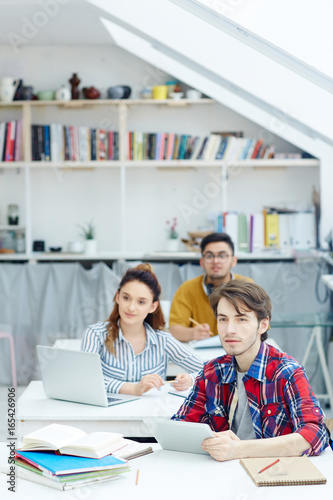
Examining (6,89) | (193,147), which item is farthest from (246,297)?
(6,89)

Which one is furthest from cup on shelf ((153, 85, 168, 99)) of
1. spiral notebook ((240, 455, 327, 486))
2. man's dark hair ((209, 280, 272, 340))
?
spiral notebook ((240, 455, 327, 486))

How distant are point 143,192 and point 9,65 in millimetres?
1625

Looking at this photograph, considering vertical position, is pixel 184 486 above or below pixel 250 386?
below

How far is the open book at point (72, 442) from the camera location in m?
1.83

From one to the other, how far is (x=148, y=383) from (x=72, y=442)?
911 millimetres

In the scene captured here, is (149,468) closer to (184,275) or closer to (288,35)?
(288,35)

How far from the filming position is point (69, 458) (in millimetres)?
1828

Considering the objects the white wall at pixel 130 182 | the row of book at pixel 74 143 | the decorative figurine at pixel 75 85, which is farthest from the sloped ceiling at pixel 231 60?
the row of book at pixel 74 143

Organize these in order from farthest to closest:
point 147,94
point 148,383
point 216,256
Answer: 1. point 147,94
2. point 216,256
3. point 148,383

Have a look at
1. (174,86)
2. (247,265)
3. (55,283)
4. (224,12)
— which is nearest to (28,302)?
(55,283)

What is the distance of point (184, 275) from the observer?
546cm

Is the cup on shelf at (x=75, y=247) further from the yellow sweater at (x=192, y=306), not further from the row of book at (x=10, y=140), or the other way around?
the yellow sweater at (x=192, y=306)

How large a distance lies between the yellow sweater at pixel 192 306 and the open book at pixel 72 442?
208cm

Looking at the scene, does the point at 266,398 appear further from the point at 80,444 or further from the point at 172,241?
the point at 172,241
